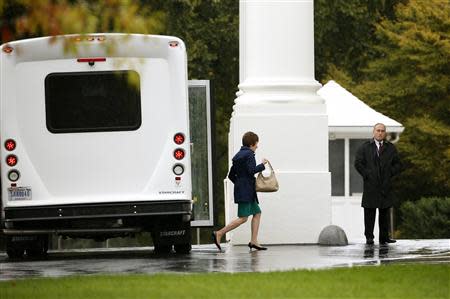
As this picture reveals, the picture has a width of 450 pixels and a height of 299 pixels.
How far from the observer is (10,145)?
19.5 metres

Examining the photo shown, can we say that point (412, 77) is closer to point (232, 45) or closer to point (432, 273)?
point (232, 45)

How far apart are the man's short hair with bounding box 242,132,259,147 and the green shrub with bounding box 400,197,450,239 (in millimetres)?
15675

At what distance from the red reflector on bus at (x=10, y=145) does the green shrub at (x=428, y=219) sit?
57.7 ft

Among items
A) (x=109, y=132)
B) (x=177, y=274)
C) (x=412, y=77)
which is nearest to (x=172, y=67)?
(x=109, y=132)

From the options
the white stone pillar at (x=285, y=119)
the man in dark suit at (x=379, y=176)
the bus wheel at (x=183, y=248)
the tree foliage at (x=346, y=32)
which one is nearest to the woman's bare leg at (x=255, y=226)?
the bus wheel at (x=183, y=248)

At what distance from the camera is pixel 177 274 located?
16.0m

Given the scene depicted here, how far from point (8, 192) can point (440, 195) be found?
29049 millimetres

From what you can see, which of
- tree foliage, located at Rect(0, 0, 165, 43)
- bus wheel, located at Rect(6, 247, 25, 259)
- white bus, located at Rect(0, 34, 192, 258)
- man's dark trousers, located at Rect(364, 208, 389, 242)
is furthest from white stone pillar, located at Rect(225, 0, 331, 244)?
tree foliage, located at Rect(0, 0, 165, 43)

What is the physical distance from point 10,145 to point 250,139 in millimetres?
2932

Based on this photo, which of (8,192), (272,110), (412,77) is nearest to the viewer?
(8,192)

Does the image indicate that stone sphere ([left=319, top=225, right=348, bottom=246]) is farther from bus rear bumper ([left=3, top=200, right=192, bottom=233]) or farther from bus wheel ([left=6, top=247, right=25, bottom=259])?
bus wheel ([left=6, top=247, right=25, bottom=259])

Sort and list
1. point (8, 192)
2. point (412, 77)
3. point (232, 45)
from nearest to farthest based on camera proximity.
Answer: point (8, 192) → point (412, 77) → point (232, 45)

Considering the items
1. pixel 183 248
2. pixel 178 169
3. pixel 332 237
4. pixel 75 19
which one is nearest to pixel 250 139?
pixel 178 169

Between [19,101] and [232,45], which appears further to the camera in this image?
[232,45]
